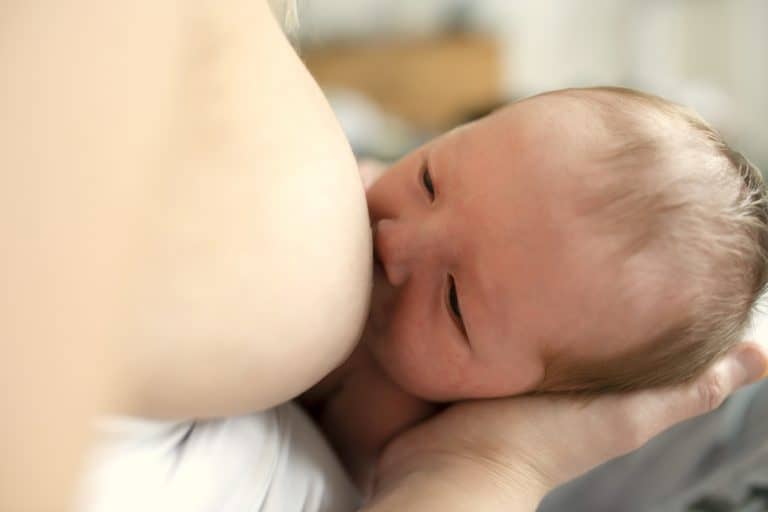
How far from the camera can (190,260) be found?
1.43ft

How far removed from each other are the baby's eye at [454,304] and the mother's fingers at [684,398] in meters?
0.16

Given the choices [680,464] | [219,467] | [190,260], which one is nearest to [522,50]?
[680,464]

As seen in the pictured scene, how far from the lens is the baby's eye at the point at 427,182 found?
78cm

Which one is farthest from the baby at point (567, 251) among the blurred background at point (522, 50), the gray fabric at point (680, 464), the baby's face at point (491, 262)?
the blurred background at point (522, 50)

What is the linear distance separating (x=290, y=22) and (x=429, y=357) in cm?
33

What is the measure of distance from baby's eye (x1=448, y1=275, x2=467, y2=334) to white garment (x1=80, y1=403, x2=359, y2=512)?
172 millimetres

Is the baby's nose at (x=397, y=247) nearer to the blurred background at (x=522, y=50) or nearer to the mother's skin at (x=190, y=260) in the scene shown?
the mother's skin at (x=190, y=260)

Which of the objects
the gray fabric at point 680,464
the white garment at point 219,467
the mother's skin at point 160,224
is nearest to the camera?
the mother's skin at point 160,224

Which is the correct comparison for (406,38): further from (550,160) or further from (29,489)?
(29,489)

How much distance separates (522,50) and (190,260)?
3.47m

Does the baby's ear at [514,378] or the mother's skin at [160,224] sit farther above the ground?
the mother's skin at [160,224]

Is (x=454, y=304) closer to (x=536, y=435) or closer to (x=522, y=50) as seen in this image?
(x=536, y=435)

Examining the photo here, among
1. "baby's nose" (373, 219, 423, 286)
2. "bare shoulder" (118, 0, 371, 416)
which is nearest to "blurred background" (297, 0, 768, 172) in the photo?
"baby's nose" (373, 219, 423, 286)

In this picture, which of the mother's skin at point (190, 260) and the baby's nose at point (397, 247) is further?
the baby's nose at point (397, 247)
